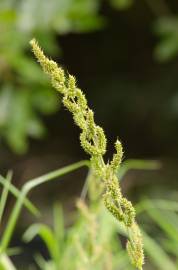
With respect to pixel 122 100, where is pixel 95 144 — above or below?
below

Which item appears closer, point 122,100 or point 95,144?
point 95,144

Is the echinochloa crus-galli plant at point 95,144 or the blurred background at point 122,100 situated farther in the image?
the blurred background at point 122,100

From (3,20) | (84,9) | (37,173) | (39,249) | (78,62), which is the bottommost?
(39,249)

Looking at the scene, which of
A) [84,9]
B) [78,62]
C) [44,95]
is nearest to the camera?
[84,9]

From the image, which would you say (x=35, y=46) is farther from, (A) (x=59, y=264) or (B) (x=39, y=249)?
(B) (x=39, y=249)

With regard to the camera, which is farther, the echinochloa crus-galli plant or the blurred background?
the blurred background

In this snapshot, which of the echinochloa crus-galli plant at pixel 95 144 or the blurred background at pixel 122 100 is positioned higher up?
the blurred background at pixel 122 100

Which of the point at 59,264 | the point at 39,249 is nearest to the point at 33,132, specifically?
the point at 39,249

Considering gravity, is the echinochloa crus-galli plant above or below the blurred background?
below
